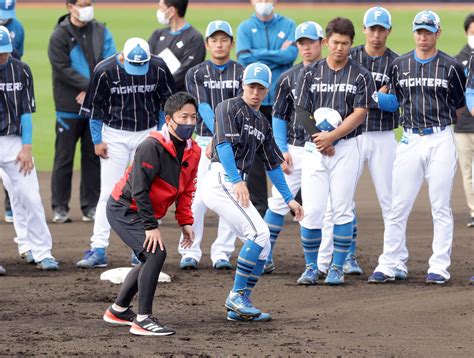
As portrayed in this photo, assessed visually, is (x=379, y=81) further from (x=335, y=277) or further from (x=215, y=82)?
(x=335, y=277)

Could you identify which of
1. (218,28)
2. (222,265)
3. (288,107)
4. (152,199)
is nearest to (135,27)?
(218,28)

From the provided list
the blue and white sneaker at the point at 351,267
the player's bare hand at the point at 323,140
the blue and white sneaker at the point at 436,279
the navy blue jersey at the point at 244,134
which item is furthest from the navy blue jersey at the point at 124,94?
the blue and white sneaker at the point at 436,279

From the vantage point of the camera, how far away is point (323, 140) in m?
8.79

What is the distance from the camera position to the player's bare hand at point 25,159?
9531 millimetres

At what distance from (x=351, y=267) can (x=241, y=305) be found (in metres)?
2.20

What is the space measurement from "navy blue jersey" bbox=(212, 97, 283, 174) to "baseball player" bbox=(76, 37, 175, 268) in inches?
79.2

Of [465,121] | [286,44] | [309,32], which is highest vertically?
[309,32]

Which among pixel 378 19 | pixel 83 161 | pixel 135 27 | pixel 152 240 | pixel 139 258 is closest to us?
pixel 152 240

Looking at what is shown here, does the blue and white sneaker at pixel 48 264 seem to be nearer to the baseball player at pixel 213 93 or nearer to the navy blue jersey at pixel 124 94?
the baseball player at pixel 213 93

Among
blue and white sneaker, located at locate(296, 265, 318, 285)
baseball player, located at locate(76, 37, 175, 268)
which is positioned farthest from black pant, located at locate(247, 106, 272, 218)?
blue and white sneaker, located at locate(296, 265, 318, 285)

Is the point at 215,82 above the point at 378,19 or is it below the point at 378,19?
below

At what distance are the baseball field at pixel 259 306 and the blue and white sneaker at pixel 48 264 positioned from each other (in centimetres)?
9

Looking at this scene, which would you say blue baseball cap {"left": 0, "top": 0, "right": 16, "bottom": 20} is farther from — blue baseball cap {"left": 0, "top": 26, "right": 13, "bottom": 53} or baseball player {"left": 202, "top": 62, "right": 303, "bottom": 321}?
baseball player {"left": 202, "top": 62, "right": 303, "bottom": 321}

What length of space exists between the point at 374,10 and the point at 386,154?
132 cm
